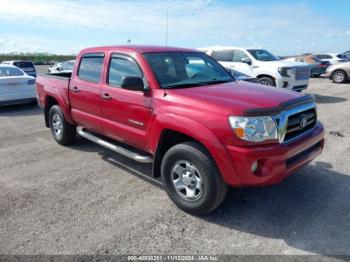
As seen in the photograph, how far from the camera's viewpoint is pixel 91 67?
5.07 m

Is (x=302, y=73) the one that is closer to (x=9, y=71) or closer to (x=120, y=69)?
(x=120, y=69)

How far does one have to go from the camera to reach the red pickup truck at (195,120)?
309cm

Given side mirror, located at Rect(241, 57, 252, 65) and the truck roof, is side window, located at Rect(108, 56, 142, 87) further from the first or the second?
side mirror, located at Rect(241, 57, 252, 65)

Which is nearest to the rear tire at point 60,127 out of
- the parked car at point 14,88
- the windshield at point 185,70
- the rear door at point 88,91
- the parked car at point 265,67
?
the rear door at point 88,91

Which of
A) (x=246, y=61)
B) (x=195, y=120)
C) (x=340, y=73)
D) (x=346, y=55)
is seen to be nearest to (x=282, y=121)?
(x=195, y=120)

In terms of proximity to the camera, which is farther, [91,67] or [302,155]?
[91,67]

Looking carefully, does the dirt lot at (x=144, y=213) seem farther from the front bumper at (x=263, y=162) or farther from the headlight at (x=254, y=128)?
the headlight at (x=254, y=128)

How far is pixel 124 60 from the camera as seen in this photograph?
4.42 meters

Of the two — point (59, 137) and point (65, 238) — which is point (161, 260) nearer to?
point (65, 238)

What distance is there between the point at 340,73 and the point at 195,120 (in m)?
15.8

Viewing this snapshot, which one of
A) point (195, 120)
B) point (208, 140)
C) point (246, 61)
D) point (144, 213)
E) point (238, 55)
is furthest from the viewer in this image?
point (238, 55)

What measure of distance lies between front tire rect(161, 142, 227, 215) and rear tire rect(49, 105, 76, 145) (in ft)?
9.49

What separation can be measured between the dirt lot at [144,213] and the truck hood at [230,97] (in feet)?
4.13

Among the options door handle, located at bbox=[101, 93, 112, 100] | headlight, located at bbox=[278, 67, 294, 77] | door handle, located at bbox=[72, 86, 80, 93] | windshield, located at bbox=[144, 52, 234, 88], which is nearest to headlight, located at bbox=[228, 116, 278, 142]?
windshield, located at bbox=[144, 52, 234, 88]
